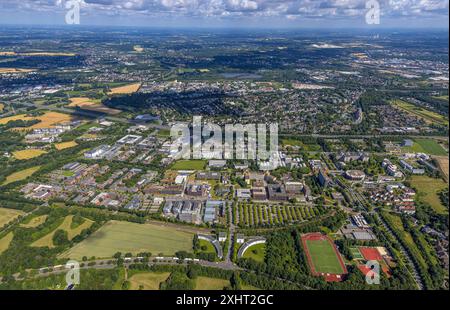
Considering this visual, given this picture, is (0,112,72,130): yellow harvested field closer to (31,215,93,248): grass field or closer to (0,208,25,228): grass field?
(0,208,25,228): grass field

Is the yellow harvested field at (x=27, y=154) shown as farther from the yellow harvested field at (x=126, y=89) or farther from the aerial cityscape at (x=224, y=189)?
the yellow harvested field at (x=126, y=89)

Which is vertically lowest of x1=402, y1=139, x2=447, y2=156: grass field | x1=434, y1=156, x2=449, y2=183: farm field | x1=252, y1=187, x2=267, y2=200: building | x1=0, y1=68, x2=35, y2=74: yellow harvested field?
x1=252, y1=187, x2=267, y2=200: building

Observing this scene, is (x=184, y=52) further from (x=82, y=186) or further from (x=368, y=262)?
(x=368, y=262)

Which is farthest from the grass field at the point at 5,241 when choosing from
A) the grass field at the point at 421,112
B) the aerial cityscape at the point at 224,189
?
the grass field at the point at 421,112

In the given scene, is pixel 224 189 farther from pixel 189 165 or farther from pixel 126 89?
pixel 126 89

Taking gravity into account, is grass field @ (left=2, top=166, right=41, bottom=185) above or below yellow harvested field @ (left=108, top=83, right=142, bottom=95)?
below
